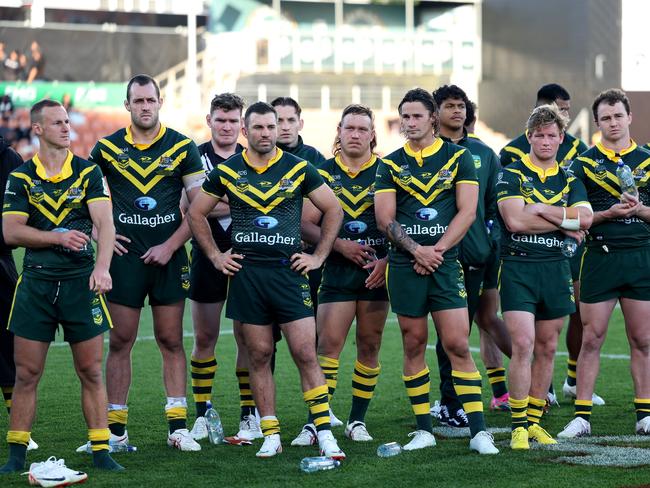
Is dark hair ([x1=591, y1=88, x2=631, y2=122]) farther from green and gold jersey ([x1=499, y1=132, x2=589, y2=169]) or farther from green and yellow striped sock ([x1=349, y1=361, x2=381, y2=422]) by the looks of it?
green and yellow striped sock ([x1=349, y1=361, x2=381, y2=422])

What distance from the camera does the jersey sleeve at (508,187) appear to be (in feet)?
22.8

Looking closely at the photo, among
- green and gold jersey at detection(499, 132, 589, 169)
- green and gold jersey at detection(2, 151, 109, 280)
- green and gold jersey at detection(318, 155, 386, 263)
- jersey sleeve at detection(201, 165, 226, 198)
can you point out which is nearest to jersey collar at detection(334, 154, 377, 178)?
green and gold jersey at detection(318, 155, 386, 263)

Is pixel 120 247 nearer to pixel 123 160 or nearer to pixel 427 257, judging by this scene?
pixel 123 160

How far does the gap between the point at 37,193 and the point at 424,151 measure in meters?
2.22

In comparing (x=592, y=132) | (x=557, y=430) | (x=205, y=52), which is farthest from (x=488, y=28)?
(x=557, y=430)

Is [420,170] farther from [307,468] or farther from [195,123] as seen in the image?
[195,123]

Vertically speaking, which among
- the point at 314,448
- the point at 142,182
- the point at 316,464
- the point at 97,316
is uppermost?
the point at 142,182

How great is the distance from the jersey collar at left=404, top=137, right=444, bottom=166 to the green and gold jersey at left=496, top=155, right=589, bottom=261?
Result: 0.50m

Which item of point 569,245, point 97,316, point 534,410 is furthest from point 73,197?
point 534,410

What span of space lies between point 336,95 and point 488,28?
7.46m

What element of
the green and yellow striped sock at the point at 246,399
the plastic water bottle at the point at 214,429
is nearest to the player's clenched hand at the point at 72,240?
the plastic water bottle at the point at 214,429

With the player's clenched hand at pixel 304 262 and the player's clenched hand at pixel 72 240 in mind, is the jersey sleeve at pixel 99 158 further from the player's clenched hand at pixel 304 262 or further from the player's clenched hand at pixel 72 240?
the player's clenched hand at pixel 304 262

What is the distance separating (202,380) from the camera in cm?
765

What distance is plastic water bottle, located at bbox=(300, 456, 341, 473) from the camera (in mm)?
6250
